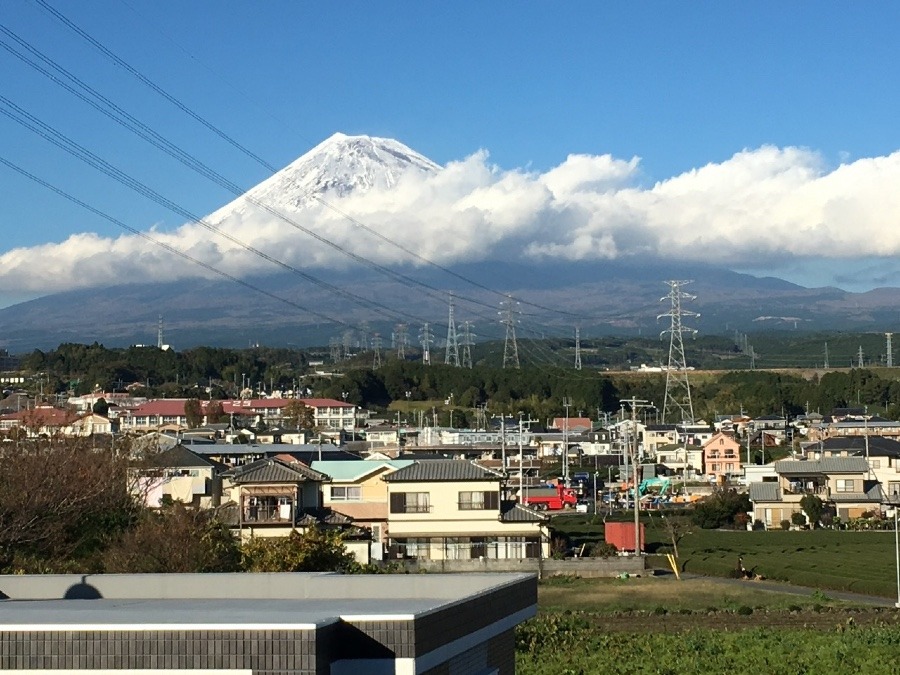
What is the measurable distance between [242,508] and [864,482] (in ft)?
84.6

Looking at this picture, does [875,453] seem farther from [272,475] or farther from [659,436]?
[272,475]

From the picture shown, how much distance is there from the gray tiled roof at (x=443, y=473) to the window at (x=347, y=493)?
102 inches

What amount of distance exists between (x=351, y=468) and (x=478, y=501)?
9.57m

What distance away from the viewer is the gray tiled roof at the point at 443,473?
3234 centimetres

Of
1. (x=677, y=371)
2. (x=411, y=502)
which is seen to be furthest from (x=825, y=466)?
(x=677, y=371)

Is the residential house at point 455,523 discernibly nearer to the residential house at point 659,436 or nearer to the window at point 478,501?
the window at point 478,501

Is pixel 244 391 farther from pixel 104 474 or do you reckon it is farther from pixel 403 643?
pixel 403 643

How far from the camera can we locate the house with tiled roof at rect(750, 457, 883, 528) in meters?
46.7

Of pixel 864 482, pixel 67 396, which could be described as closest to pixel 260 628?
pixel 864 482

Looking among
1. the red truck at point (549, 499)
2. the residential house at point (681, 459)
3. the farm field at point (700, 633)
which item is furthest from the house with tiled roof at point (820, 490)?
the farm field at point (700, 633)

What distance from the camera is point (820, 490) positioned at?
156 feet

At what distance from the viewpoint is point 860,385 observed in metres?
92.2

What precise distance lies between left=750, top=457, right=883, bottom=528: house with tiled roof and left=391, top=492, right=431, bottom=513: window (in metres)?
18.3

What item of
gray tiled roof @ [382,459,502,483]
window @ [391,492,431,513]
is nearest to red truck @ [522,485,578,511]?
gray tiled roof @ [382,459,502,483]
